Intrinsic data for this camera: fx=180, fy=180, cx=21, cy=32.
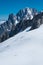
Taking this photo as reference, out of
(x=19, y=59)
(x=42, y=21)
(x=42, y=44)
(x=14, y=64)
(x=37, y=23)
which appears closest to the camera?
(x=14, y=64)

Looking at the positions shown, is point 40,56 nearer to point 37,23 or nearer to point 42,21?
point 37,23

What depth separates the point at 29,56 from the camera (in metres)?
22.4

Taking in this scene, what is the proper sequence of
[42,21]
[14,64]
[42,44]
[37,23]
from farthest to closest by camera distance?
[42,21], [37,23], [42,44], [14,64]

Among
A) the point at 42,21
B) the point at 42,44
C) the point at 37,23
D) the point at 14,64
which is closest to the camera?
the point at 14,64

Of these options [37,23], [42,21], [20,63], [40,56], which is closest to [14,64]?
[20,63]

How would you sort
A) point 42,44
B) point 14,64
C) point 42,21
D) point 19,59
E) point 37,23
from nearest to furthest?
point 14,64
point 19,59
point 42,44
point 37,23
point 42,21

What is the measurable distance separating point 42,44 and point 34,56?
6.03 meters

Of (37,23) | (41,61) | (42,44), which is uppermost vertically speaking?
(37,23)

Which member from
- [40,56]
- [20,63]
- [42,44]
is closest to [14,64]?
[20,63]

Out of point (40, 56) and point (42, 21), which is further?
point (42, 21)

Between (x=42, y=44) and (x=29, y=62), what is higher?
(x=42, y=44)

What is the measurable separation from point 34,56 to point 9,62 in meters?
3.34

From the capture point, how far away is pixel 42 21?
2211 inches

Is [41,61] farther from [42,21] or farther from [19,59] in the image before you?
[42,21]
